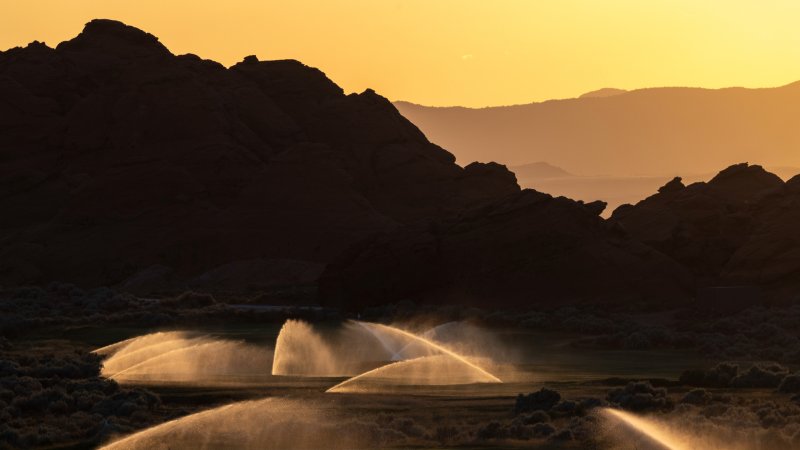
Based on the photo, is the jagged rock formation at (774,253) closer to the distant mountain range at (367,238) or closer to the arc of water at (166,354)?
the distant mountain range at (367,238)

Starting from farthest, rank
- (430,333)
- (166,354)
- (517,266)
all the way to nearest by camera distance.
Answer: (517,266), (430,333), (166,354)

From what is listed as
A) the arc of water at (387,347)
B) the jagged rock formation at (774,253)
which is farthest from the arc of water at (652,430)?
the jagged rock formation at (774,253)

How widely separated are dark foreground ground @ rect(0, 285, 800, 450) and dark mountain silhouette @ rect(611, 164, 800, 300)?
23486 millimetres

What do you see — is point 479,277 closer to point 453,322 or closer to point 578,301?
point 578,301

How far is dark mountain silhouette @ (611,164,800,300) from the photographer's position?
114 m

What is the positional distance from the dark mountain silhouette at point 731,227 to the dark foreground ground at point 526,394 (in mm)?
23486

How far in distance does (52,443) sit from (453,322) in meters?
64.2

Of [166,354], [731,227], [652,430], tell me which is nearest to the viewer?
[652,430]

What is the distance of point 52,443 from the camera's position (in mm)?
36844

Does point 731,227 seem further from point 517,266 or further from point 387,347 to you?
point 387,347

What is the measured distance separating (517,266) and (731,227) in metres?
20.0

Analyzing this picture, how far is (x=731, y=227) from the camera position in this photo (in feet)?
420

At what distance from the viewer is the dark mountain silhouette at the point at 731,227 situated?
114375 millimetres

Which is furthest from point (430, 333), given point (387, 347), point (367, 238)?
point (367, 238)
